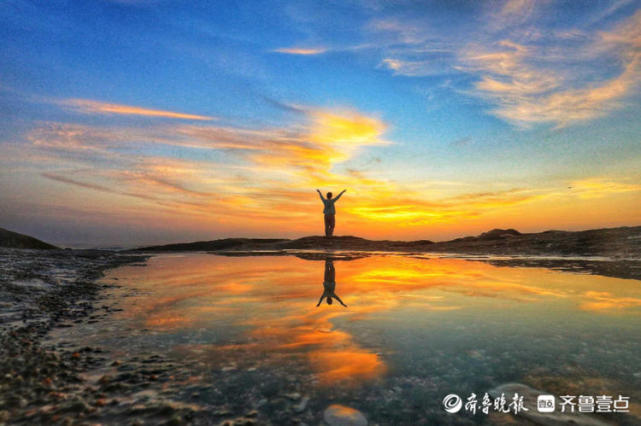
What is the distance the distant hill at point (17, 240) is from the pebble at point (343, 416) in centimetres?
2617

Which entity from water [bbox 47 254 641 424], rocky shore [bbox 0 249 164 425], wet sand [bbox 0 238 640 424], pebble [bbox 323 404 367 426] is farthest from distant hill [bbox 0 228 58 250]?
pebble [bbox 323 404 367 426]

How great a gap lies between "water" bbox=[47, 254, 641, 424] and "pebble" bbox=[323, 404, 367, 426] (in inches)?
2.1

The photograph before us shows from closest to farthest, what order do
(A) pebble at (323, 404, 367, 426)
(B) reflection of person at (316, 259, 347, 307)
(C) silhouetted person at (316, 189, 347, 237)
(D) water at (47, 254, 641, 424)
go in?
1. (A) pebble at (323, 404, 367, 426)
2. (D) water at (47, 254, 641, 424)
3. (B) reflection of person at (316, 259, 347, 307)
4. (C) silhouetted person at (316, 189, 347, 237)

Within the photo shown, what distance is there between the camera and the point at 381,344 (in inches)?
139

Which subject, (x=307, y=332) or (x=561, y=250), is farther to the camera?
(x=561, y=250)

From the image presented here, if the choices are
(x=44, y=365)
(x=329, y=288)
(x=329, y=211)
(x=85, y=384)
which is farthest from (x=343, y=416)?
(x=329, y=211)

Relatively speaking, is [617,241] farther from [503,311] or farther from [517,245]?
[503,311]

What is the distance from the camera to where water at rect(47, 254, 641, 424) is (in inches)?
98.0

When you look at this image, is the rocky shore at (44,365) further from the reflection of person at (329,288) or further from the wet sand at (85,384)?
the reflection of person at (329,288)

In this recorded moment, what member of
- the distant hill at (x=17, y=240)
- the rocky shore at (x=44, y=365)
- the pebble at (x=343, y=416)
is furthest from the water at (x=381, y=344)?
the distant hill at (x=17, y=240)

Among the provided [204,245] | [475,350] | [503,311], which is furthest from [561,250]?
[204,245]

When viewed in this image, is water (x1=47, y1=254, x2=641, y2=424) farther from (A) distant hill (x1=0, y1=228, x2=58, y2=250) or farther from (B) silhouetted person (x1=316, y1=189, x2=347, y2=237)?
(A) distant hill (x1=0, y1=228, x2=58, y2=250)

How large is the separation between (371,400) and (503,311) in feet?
10.8

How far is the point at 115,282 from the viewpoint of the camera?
8125 mm
